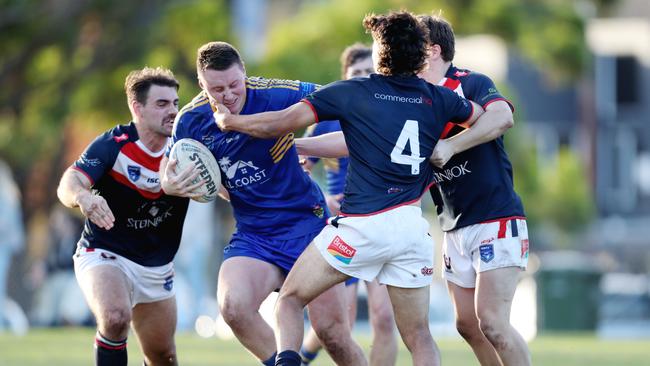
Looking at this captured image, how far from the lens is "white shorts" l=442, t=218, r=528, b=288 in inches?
336

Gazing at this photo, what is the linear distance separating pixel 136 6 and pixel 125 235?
14.7 metres

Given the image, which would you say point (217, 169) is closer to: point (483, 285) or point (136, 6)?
point (483, 285)

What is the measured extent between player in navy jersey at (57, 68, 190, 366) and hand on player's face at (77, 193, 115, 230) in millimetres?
373

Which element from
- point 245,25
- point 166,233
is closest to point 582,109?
point 245,25

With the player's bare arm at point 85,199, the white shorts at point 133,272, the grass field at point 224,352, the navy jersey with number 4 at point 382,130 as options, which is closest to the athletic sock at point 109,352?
the white shorts at point 133,272

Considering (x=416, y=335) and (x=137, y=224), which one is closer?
(x=416, y=335)

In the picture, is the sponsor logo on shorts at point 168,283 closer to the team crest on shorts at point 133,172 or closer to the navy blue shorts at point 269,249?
the team crest on shorts at point 133,172

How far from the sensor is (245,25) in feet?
97.6

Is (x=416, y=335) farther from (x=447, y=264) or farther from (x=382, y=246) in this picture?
(x=447, y=264)

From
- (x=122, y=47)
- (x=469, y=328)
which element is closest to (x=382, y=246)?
(x=469, y=328)

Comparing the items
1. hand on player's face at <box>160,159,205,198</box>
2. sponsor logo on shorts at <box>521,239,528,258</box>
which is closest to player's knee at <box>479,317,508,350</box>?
sponsor logo on shorts at <box>521,239,528,258</box>

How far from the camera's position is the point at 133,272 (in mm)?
9203

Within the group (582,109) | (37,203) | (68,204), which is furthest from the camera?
(582,109)

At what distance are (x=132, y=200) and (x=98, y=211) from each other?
77 centimetres
